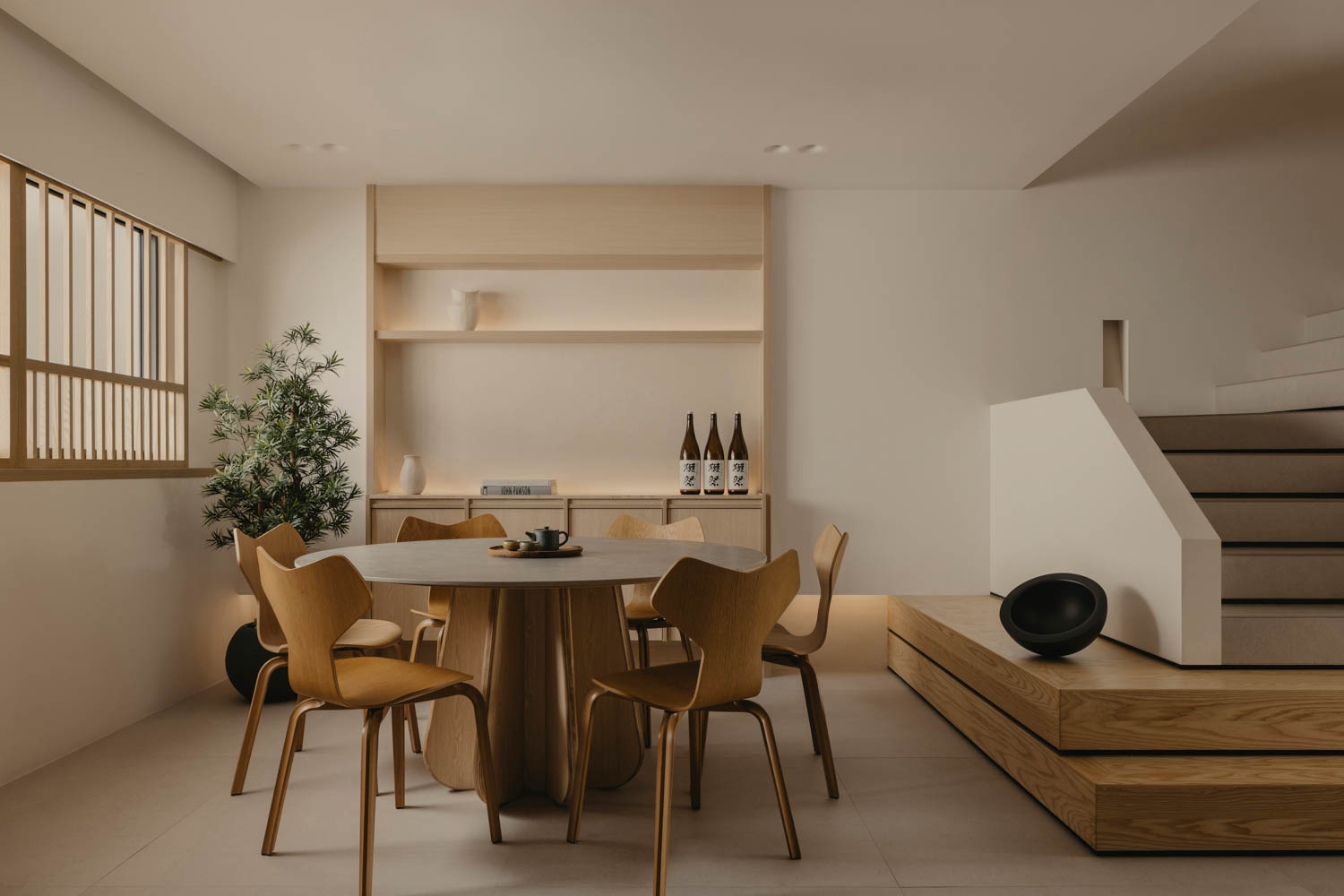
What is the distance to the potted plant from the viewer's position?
13.4 feet

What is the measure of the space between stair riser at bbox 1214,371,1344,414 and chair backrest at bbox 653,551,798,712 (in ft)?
11.8

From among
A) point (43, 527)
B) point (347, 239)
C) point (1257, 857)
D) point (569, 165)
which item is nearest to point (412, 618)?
point (43, 527)

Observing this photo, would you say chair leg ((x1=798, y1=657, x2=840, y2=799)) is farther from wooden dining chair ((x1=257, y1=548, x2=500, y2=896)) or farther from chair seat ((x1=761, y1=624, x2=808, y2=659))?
wooden dining chair ((x1=257, y1=548, x2=500, y2=896))

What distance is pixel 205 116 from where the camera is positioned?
12.5ft

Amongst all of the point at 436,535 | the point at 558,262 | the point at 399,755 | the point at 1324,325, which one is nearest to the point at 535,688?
the point at 399,755

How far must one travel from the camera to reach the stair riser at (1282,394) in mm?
4332

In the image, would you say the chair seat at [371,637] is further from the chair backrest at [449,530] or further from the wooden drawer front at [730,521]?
the wooden drawer front at [730,521]

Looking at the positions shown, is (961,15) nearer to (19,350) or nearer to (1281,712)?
(1281,712)

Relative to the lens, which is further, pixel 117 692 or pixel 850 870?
pixel 117 692

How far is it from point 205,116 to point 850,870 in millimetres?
3940

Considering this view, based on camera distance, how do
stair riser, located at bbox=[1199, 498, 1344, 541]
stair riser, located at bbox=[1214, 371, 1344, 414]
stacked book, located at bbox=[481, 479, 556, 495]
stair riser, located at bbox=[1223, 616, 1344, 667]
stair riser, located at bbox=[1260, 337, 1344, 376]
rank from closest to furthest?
stair riser, located at bbox=[1223, 616, 1344, 667] → stair riser, located at bbox=[1199, 498, 1344, 541] → stair riser, located at bbox=[1214, 371, 1344, 414] → stair riser, located at bbox=[1260, 337, 1344, 376] → stacked book, located at bbox=[481, 479, 556, 495]

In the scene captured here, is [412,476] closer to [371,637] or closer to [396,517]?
[396,517]

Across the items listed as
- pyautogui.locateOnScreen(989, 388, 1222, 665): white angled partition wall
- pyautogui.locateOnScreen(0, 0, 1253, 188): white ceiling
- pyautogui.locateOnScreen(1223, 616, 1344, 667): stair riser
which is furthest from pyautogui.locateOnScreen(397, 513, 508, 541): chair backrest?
pyautogui.locateOnScreen(1223, 616, 1344, 667): stair riser

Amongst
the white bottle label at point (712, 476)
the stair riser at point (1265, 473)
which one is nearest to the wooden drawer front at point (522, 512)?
the white bottle label at point (712, 476)
